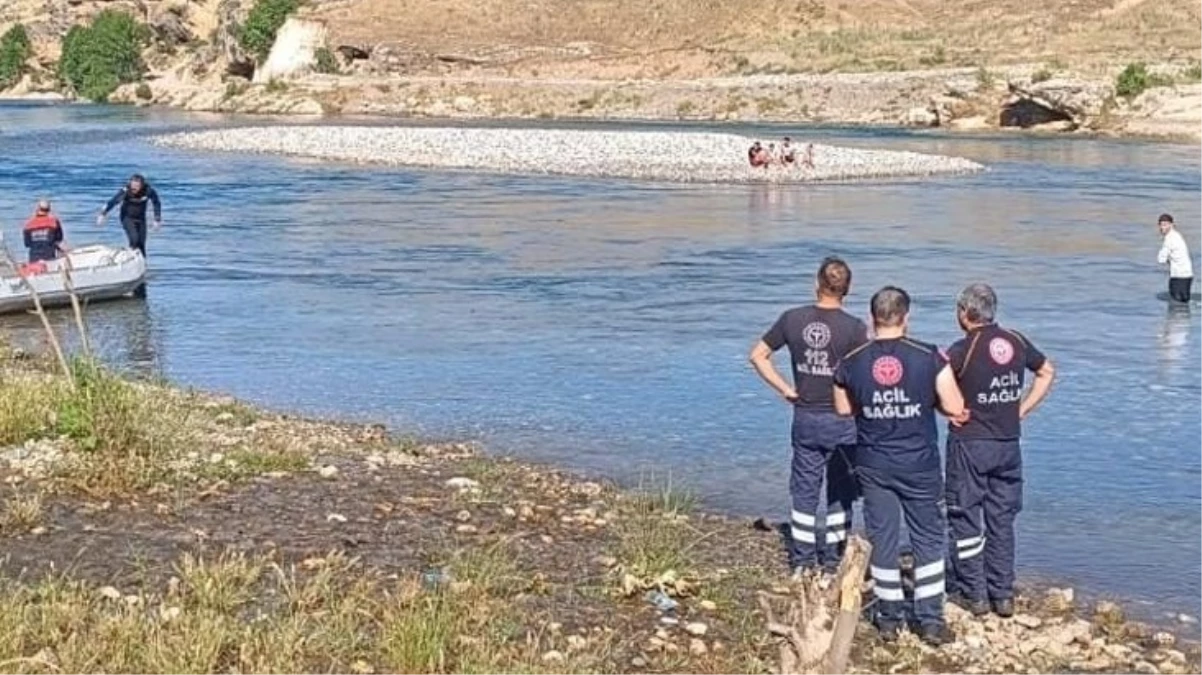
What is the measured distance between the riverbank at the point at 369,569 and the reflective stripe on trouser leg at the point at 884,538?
Result: 0.74 feet

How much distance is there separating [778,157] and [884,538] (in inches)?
1527

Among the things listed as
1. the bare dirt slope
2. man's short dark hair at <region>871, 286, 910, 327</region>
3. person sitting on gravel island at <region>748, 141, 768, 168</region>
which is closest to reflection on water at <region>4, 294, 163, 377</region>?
man's short dark hair at <region>871, 286, 910, 327</region>

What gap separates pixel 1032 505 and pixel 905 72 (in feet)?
247

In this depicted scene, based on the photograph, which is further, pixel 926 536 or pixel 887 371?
pixel 926 536

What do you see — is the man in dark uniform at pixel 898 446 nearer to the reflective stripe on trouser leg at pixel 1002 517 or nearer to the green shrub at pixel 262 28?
the reflective stripe on trouser leg at pixel 1002 517

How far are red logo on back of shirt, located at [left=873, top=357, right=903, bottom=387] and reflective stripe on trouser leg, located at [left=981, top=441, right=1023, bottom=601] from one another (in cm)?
87

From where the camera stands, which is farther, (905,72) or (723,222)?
(905,72)

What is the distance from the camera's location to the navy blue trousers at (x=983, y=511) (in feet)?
27.7

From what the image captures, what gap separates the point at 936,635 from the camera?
27.0ft

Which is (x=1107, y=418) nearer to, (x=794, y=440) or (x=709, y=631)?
(x=794, y=440)

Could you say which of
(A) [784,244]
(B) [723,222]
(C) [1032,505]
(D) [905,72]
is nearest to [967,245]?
(A) [784,244]

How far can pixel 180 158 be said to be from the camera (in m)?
54.1

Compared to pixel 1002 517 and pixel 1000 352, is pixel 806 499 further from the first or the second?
pixel 1000 352

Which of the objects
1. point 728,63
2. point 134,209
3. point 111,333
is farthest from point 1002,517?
point 728,63
